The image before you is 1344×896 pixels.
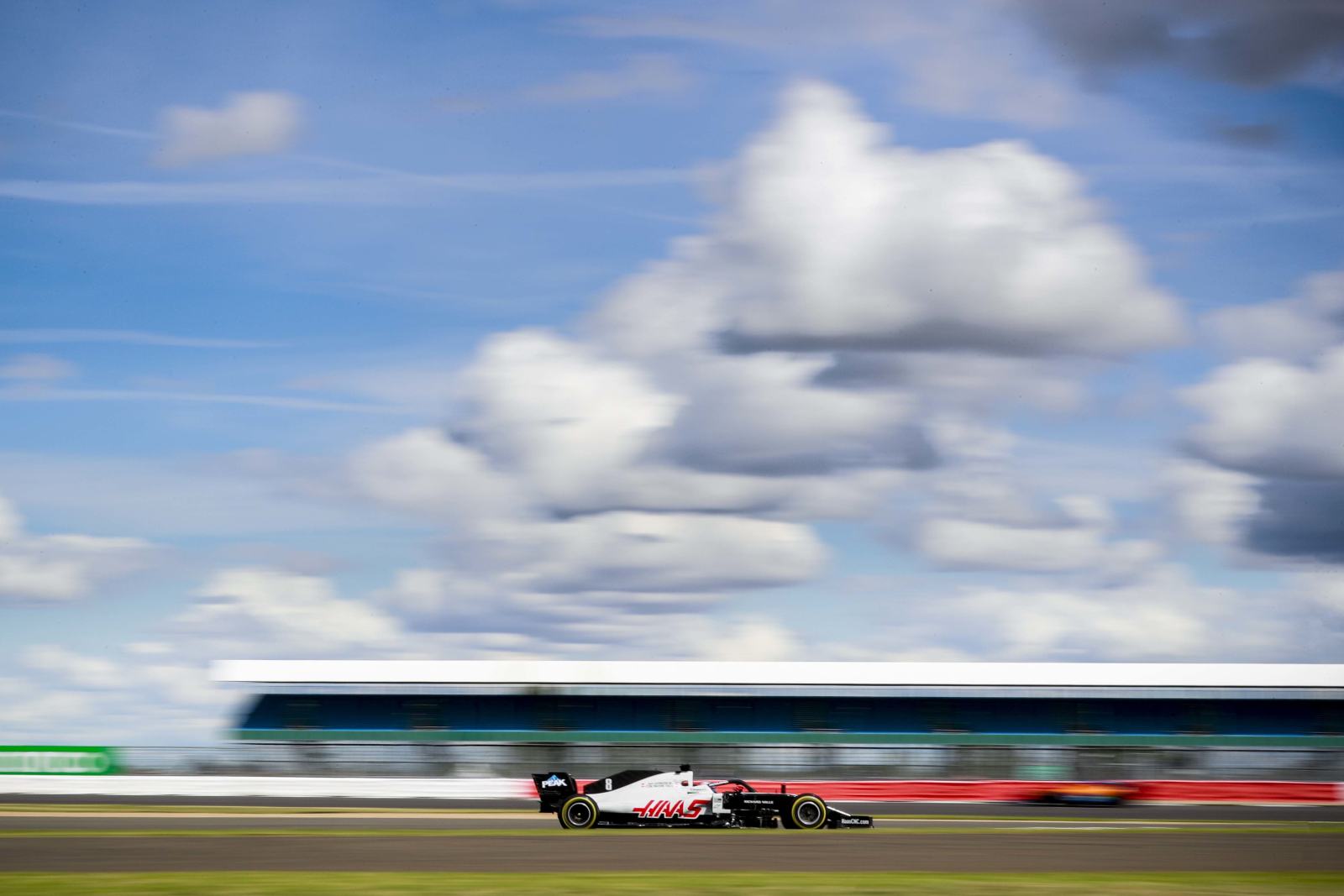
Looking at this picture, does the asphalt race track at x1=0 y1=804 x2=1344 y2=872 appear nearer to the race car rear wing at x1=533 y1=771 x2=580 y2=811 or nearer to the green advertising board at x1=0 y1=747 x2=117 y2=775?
the race car rear wing at x1=533 y1=771 x2=580 y2=811

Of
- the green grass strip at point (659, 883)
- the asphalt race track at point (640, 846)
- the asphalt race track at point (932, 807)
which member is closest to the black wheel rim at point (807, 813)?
the asphalt race track at point (640, 846)

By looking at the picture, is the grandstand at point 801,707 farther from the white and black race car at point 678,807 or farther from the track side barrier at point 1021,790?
the white and black race car at point 678,807

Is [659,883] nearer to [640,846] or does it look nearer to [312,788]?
[640,846]

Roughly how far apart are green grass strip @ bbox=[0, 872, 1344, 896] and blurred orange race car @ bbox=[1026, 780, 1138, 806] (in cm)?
1917

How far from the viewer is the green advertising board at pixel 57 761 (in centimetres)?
4431

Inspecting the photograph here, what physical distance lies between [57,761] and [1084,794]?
29713mm

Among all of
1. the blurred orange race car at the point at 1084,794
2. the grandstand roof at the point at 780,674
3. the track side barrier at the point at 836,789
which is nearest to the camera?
the blurred orange race car at the point at 1084,794

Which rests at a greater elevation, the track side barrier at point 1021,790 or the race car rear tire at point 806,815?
the track side barrier at point 1021,790

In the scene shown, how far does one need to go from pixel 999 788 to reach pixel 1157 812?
5.76 m

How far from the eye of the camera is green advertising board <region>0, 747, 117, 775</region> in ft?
145

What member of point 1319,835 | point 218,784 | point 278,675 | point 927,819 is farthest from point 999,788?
point 278,675

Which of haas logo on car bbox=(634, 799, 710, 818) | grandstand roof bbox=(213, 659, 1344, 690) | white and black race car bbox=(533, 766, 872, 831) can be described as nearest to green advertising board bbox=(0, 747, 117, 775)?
grandstand roof bbox=(213, 659, 1344, 690)

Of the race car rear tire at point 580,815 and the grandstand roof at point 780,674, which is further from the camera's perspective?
the grandstand roof at point 780,674

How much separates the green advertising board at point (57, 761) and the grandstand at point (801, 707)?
1101 centimetres
